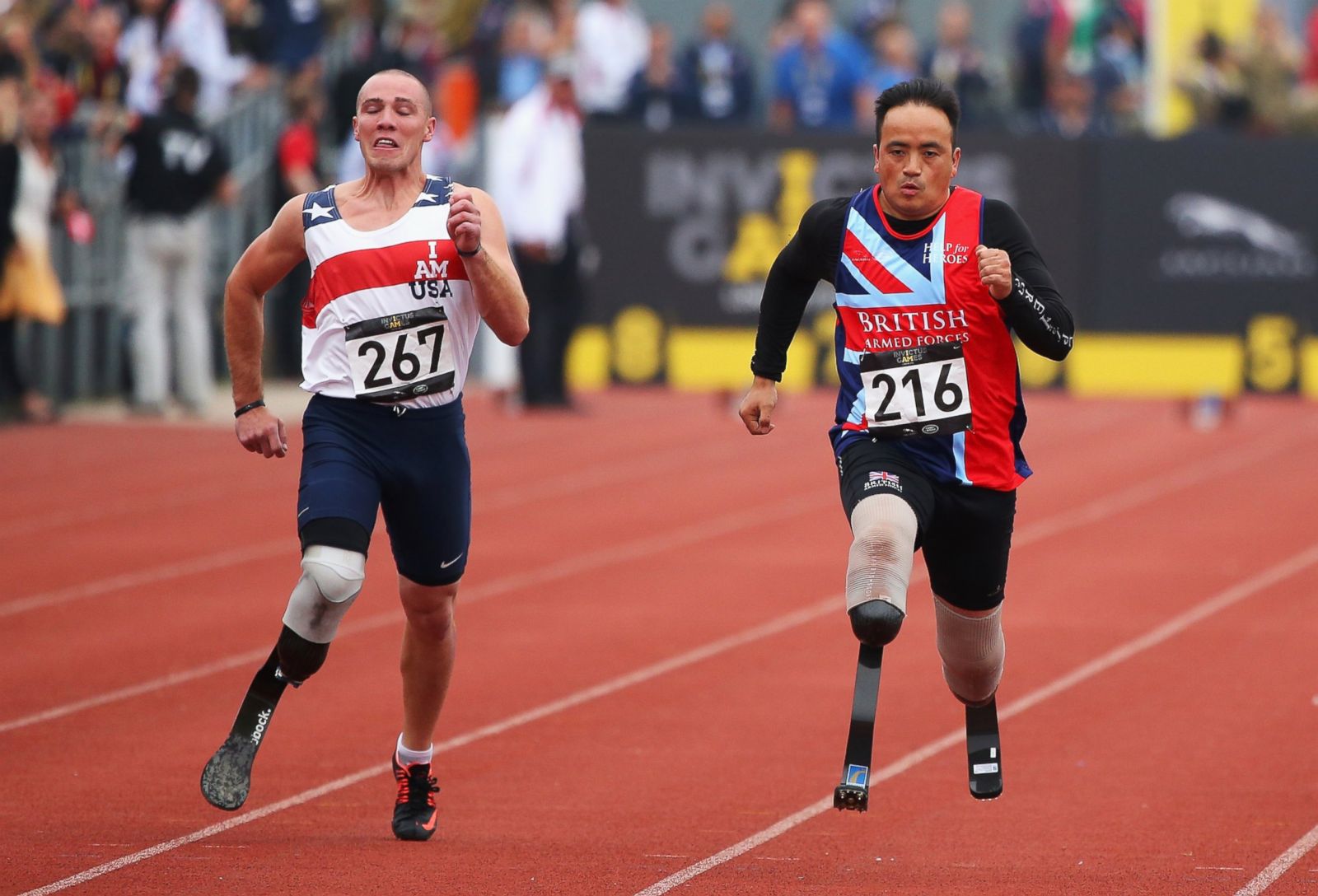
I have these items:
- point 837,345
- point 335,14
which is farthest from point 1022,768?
point 335,14

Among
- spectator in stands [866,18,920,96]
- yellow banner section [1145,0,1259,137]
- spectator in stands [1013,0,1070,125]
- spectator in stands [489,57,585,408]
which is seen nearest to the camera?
spectator in stands [489,57,585,408]

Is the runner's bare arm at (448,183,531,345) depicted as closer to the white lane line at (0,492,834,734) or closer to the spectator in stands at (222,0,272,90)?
the white lane line at (0,492,834,734)

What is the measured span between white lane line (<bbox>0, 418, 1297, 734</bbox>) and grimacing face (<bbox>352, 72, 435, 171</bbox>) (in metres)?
2.76

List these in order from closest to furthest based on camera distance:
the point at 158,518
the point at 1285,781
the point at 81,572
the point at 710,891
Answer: the point at 710,891 < the point at 1285,781 < the point at 81,572 < the point at 158,518

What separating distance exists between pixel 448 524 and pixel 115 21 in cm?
1429

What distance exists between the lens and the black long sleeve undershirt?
6.02 m

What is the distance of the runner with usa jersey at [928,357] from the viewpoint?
6.05 meters

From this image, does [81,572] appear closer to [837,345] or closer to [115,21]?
[837,345]

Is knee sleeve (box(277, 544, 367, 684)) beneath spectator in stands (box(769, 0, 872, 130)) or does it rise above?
beneath

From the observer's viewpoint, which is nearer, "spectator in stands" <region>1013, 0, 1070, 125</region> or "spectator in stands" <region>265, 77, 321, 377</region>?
"spectator in stands" <region>265, 77, 321, 377</region>

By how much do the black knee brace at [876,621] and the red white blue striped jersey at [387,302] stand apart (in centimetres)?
122

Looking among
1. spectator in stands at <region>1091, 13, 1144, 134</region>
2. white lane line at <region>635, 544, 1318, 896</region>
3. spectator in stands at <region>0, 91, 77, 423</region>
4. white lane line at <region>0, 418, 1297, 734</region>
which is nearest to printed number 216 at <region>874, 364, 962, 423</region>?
white lane line at <region>635, 544, 1318, 896</region>

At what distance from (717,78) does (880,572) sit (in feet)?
53.4

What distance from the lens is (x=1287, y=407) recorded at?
19422 mm
